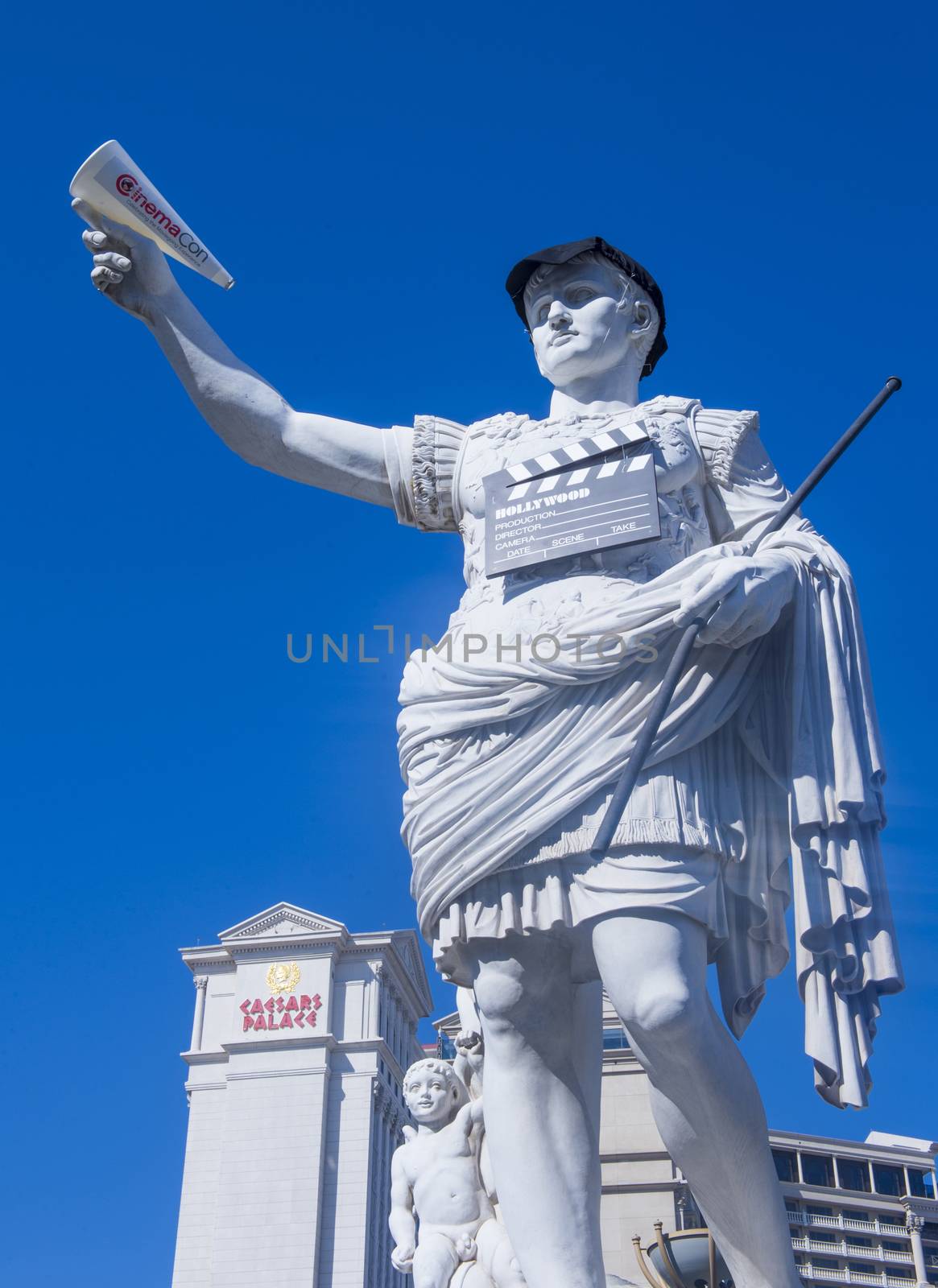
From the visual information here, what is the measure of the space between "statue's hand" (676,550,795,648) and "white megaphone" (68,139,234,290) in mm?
2153

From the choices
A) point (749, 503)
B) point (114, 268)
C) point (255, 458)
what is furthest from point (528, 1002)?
point (114, 268)

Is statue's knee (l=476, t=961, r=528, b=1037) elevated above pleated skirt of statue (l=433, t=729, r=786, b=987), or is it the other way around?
pleated skirt of statue (l=433, t=729, r=786, b=987)

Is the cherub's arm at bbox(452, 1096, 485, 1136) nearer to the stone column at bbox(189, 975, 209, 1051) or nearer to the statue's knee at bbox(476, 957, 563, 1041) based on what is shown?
the statue's knee at bbox(476, 957, 563, 1041)

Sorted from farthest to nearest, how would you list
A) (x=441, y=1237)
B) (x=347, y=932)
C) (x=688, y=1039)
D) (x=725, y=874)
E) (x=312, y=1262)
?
(x=347, y=932) → (x=312, y=1262) → (x=441, y=1237) → (x=725, y=874) → (x=688, y=1039)

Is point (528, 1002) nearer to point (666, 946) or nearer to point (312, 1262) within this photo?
point (666, 946)

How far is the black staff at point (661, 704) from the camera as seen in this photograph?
427 cm

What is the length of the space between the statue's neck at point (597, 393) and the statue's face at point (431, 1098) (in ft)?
11.4

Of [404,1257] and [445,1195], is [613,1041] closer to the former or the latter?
[404,1257]

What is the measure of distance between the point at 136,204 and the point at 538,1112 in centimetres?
328

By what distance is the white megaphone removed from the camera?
5.12 metres

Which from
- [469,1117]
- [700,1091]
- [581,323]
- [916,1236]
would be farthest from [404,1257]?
[916,1236]

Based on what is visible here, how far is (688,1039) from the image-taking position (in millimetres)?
4086

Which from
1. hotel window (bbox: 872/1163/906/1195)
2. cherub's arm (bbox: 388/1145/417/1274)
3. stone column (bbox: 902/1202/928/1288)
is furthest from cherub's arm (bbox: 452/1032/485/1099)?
hotel window (bbox: 872/1163/906/1195)

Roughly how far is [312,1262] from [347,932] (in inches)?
629
